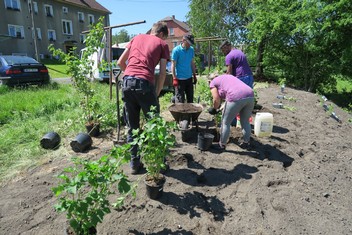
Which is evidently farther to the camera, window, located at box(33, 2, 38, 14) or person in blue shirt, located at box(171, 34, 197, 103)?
window, located at box(33, 2, 38, 14)

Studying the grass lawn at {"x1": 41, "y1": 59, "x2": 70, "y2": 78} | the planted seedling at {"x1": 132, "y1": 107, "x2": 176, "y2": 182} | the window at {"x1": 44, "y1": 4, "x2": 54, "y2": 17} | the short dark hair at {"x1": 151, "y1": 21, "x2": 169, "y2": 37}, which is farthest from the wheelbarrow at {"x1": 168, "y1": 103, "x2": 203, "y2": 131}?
the window at {"x1": 44, "y1": 4, "x2": 54, "y2": 17}

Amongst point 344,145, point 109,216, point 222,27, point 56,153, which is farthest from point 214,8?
point 109,216

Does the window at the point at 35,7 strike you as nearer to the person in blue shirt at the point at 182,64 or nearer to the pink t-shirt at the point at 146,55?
the person in blue shirt at the point at 182,64

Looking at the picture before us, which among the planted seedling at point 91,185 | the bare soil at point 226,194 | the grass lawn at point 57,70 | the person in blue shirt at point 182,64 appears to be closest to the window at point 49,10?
the grass lawn at point 57,70

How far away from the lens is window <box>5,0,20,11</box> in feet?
83.2

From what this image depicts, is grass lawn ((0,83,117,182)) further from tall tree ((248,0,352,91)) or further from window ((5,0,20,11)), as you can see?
window ((5,0,20,11))

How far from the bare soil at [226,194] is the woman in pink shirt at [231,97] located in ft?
1.67

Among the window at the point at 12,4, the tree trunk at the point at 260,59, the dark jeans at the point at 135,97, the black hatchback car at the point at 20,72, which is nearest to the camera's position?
the dark jeans at the point at 135,97

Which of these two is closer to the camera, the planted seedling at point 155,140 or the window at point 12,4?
the planted seedling at point 155,140

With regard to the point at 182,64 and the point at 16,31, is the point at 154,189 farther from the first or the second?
the point at 16,31

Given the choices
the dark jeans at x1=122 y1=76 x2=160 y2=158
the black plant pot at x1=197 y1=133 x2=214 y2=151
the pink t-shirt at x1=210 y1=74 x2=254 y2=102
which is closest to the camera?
the dark jeans at x1=122 y1=76 x2=160 y2=158

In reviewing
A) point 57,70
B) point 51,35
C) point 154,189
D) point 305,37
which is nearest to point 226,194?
point 154,189

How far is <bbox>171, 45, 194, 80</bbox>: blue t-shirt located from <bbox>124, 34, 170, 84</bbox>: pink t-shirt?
194 cm

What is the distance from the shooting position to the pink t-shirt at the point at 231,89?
146 inches
